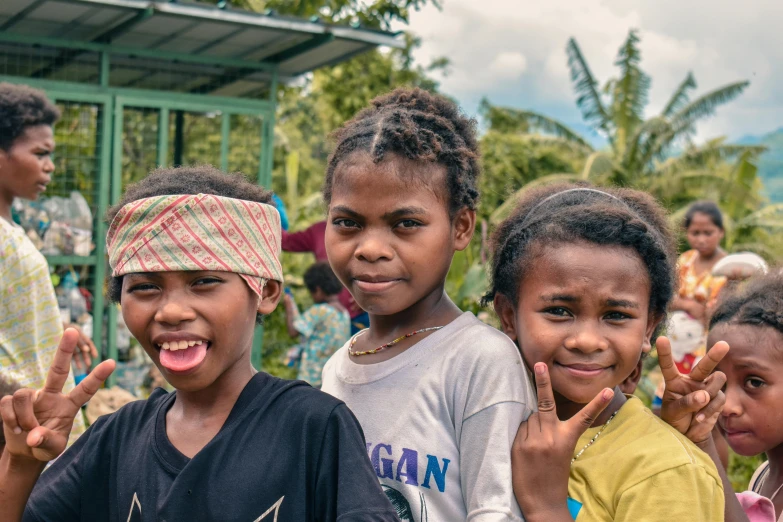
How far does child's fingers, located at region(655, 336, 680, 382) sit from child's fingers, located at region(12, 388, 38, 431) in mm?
1357

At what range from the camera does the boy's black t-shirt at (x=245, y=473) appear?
5.26 feet

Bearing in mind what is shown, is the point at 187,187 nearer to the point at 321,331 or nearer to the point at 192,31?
the point at 192,31

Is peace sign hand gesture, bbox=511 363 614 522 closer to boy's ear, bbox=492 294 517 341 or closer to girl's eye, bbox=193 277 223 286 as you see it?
boy's ear, bbox=492 294 517 341

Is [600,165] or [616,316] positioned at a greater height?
[616,316]

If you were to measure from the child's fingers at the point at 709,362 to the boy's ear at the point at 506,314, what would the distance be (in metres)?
0.44

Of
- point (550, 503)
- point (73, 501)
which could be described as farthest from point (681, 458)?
point (73, 501)

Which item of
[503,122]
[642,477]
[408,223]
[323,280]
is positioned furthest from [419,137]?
[503,122]

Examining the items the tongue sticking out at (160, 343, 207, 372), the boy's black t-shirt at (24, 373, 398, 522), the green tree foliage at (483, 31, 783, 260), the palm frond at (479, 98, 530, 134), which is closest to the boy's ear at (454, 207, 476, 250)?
the boy's black t-shirt at (24, 373, 398, 522)

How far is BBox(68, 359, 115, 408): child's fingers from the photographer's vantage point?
168 centimetres

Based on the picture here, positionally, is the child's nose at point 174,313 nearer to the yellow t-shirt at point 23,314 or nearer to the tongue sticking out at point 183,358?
the tongue sticking out at point 183,358

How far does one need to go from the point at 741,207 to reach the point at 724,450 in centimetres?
1139

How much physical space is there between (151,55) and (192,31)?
0.46 m

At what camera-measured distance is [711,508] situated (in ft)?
5.77

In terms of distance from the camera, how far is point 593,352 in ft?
6.27
